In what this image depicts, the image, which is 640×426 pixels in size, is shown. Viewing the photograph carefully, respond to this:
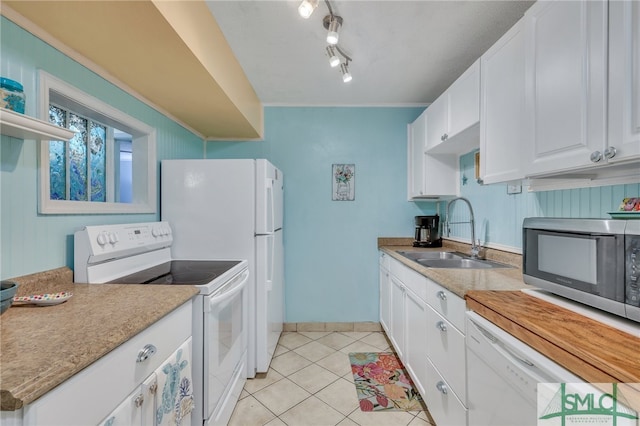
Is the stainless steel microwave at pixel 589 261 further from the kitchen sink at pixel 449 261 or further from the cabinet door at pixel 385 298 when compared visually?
the cabinet door at pixel 385 298

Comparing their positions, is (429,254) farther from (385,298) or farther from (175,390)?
(175,390)

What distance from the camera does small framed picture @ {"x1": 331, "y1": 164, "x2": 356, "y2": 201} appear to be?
3.01 metres

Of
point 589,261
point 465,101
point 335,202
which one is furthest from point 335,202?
point 589,261

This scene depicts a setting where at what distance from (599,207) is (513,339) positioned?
0.87m

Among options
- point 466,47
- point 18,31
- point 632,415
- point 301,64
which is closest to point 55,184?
point 18,31

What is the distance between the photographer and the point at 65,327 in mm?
816

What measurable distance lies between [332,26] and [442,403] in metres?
2.05

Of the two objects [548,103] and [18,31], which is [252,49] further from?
[548,103]

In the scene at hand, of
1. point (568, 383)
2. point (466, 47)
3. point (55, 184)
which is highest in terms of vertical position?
point (466, 47)

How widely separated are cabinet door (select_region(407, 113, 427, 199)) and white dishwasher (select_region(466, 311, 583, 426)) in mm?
1717

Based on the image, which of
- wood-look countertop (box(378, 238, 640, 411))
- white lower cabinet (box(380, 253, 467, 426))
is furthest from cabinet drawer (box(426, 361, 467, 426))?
wood-look countertop (box(378, 238, 640, 411))

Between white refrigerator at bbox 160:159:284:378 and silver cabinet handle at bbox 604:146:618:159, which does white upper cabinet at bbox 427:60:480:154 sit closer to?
silver cabinet handle at bbox 604:146:618:159

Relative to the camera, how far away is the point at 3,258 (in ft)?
3.52

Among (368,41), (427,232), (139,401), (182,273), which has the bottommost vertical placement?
(139,401)
